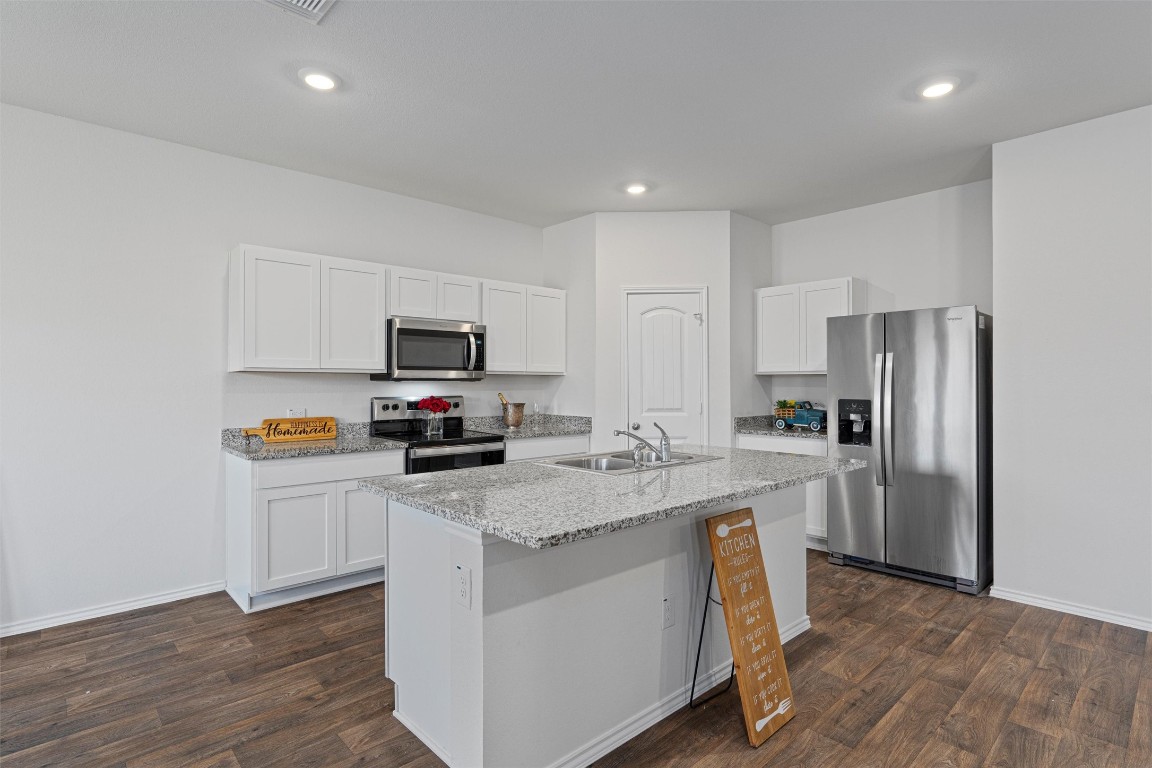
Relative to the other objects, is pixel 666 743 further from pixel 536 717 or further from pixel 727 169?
pixel 727 169

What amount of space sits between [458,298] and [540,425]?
137cm

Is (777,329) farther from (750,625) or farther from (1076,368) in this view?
(750,625)

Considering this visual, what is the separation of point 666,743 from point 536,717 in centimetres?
55

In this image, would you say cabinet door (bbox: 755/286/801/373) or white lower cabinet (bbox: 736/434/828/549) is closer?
white lower cabinet (bbox: 736/434/828/549)

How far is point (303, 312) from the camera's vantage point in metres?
3.66

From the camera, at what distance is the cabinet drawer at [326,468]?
323cm

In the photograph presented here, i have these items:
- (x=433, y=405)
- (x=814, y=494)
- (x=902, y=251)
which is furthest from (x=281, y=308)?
(x=902, y=251)

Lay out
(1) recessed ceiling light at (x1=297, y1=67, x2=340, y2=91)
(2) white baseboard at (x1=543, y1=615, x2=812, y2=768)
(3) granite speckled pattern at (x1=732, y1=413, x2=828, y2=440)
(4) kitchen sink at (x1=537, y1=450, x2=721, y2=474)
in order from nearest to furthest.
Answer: (2) white baseboard at (x1=543, y1=615, x2=812, y2=768)
(1) recessed ceiling light at (x1=297, y1=67, x2=340, y2=91)
(4) kitchen sink at (x1=537, y1=450, x2=721, y2=474)
(3) granite speckled pattern at (x1=732, y1=413, x2=828, y2=440)

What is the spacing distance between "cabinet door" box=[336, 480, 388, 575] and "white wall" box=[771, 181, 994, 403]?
348 cm

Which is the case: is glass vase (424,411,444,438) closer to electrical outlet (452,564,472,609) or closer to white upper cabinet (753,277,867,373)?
electrical outlet (452,564,472,609)

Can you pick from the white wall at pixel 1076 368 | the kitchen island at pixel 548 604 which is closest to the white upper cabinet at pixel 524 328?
the kitchen island at pixel 548 604

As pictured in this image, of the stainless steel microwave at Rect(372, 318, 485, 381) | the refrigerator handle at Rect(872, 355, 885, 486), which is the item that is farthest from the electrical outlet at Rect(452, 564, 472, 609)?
the refrigerator handle at Rect(872, 355, 885, 486)

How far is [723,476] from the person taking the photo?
238 cm

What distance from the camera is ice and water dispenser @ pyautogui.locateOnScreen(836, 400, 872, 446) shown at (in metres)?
3.98
